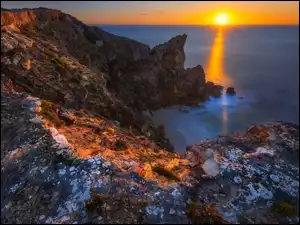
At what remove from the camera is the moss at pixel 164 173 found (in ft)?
38.9

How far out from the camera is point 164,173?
12039 millimetres

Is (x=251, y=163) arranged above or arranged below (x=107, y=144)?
below

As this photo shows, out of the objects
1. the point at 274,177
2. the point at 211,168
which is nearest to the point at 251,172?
the point at 274,177

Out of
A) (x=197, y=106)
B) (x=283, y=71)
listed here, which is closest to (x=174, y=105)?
(x=197, y=106)

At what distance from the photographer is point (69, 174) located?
34.7 feet

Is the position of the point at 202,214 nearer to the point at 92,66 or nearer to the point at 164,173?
the point at 164,173

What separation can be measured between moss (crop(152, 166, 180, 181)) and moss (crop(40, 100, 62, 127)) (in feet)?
15.6

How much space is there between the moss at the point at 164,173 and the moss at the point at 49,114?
4742mm

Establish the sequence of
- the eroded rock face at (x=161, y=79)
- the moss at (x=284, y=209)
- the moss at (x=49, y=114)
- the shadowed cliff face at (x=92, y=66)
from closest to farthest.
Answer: the moss at (x=284, y=209) < the moss at (x=49, y=114) < the shadowed cliff face at (x=92, y=66) < the eroded rock face at (x=161, y=79)

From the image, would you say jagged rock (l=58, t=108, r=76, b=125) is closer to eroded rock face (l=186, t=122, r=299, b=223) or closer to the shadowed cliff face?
the shadowed cliff face

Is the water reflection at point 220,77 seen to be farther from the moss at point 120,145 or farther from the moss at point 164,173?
the moss at point 164,173

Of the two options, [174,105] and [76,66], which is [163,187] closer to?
[76,66]

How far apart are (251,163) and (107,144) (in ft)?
22.3

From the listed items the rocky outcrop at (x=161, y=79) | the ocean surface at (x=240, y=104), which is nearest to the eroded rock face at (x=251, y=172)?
the ocean surface at (x=240, y=104)
